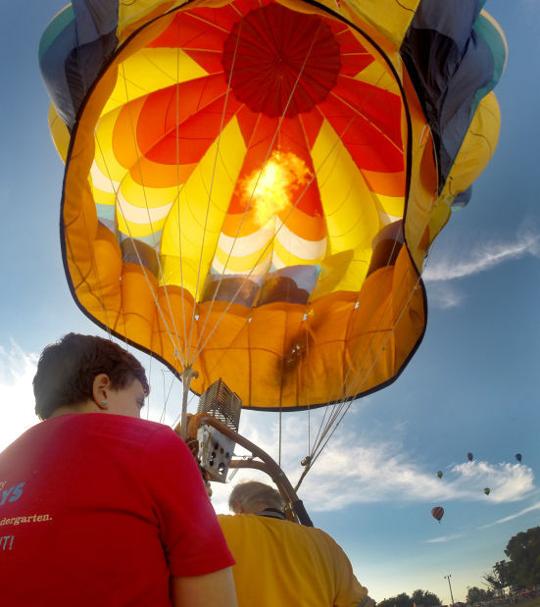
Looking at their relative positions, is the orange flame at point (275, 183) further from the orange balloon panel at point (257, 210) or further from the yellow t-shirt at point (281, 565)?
the yellow t-shirt at point (281, 565)

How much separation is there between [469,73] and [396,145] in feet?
6.61

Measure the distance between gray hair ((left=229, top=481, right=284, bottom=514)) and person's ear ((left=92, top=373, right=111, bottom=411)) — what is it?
3.42 ft

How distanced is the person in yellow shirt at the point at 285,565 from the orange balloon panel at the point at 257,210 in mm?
3220

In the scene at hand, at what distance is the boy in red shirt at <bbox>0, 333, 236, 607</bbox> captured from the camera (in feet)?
2.74

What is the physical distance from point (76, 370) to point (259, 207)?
210 inches

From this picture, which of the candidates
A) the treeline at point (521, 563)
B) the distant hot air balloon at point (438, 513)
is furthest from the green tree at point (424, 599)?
the distant hot air balloon at point (438, 513)

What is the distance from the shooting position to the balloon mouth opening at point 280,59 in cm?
520

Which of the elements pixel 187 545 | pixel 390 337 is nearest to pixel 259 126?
pixel 390 337

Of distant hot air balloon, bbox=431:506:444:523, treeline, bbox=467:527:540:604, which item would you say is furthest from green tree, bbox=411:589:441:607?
distant hot air balloon, bbox=431:506:444:523

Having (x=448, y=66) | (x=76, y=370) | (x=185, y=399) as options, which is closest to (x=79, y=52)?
(x=185, y=399)

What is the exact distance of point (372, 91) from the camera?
5777 millimetres

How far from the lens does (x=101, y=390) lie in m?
1.20

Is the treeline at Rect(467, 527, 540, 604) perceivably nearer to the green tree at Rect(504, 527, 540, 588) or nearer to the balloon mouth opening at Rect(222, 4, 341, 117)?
the green tree at Rect(504, 527, 540, 588)

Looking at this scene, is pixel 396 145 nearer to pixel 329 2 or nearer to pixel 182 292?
pixel 329 2
